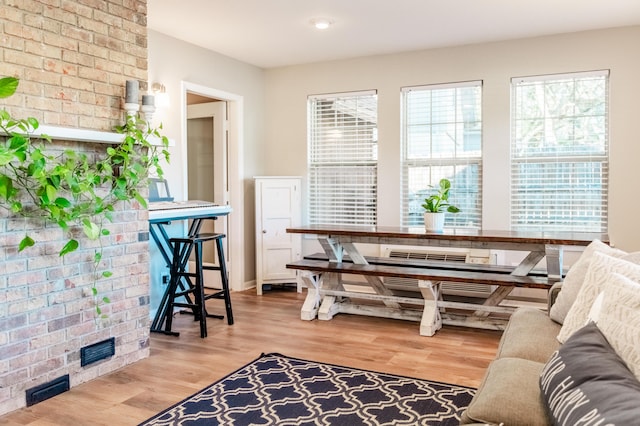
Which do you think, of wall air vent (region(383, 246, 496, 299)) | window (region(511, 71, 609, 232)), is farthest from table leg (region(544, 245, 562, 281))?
window (region(511, 71, 609, 232))

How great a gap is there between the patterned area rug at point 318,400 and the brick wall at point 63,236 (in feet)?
2.48

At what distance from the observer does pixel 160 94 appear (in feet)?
14.9

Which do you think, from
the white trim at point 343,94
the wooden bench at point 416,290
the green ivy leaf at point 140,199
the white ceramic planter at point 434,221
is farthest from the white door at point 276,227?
the green ivy leaf at point 140,199

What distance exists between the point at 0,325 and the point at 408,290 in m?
3.45

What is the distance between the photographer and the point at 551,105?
4777 millimetres

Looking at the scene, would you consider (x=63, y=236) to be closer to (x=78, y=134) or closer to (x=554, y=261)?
(x=78, y=134)

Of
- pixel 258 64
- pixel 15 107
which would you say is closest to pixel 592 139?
pixel 258 64

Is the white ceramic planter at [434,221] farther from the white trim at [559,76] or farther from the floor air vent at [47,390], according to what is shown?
the floor air vent at [47,390]

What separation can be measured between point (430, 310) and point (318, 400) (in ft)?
5.31

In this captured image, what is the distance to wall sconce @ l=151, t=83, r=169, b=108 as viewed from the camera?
4.48m

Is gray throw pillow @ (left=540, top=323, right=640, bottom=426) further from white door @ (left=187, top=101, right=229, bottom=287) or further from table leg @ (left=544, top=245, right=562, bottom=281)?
white door @ (left=187, top=101, right=229, bottom=287)

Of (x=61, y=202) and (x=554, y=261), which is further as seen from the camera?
(x=554, y=261)

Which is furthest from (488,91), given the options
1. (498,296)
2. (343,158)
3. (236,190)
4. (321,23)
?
(236,190)

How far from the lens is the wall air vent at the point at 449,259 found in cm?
474
